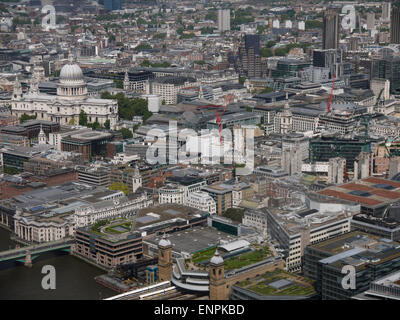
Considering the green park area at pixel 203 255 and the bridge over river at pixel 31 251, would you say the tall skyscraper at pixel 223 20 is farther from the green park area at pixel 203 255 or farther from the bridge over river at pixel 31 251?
the green park area at pixel 203 255

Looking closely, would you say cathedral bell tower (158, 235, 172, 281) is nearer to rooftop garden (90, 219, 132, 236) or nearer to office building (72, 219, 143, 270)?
office building (72, 219, 143, 270)

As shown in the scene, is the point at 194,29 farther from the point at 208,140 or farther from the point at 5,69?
the point at 208,140

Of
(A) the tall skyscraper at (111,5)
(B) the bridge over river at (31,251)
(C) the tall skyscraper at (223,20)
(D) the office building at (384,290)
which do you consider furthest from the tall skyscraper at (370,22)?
(D) the office building at (384,290)

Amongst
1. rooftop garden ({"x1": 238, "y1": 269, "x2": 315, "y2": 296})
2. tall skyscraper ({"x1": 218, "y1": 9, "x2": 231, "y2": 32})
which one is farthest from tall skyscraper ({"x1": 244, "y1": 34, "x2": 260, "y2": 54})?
rooftop garden ({"x1": 238, "y1": 269, "x2": 315, "y2": 296})

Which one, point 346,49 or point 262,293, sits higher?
point 346,49

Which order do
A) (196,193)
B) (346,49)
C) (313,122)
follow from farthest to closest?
(346,49) → (313,122) → (196,193)

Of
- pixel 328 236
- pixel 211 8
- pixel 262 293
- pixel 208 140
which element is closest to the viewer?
pixel 262 293

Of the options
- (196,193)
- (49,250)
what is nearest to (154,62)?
(196,193)
